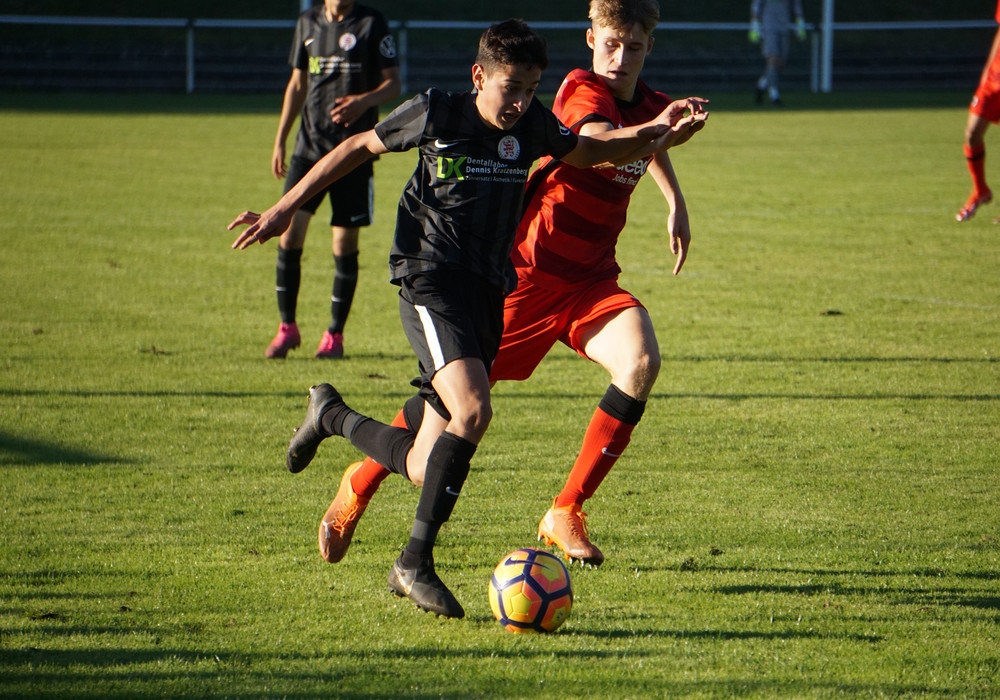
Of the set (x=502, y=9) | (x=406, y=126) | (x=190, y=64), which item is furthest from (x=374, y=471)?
(x=502, y=9)

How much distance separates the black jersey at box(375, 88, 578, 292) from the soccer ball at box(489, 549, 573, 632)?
100 cm

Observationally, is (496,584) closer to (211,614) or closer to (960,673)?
(211,614)

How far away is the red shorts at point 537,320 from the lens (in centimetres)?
463

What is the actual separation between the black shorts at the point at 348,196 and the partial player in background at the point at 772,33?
70.9 ft

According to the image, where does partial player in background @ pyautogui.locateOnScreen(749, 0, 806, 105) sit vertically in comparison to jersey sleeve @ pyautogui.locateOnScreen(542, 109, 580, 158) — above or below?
below

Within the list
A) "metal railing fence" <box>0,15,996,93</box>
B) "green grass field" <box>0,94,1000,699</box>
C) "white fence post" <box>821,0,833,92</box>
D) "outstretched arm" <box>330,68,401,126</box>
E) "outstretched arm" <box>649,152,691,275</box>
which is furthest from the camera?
"white fence post" <box>821,0,833,92</box>

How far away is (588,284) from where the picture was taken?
469 centimetres

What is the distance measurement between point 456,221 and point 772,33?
83.7ft

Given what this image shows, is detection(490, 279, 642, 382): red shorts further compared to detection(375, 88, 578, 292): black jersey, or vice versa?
detection(490, 279, 642, 382): red shorts

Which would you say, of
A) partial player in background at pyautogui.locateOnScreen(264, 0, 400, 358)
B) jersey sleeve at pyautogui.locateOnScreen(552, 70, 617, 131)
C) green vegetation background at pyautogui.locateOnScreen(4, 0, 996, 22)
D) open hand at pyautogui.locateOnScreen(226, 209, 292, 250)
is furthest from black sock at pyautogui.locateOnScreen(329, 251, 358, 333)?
green vegetation background at pyautogui.locateOnScreen(4, 0, 996, 22)

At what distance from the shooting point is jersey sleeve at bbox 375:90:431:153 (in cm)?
400

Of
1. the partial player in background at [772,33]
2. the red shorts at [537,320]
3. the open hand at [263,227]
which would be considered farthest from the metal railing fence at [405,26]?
the open hand at [263,227]

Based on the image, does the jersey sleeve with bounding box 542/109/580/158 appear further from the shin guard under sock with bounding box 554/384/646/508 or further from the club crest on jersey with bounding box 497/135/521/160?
the shin guard under sock with bounding box 554/384/646/508

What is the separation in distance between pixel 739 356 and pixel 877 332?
Result: 1197mm
